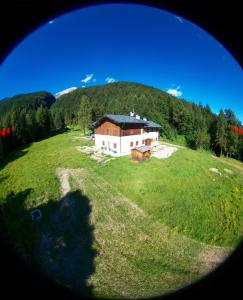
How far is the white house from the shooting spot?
97.9 inches

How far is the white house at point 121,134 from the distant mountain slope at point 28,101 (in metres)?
0.66

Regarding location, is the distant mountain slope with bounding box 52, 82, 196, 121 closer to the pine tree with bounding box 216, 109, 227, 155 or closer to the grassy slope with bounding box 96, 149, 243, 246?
the pine tree with bounding box 216, 109, 227, 155

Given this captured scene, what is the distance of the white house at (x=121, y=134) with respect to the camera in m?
2.49

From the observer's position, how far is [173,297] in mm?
2275

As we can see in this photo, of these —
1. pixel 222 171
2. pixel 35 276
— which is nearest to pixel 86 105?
pixel 222 171

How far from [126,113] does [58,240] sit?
5.89 feet

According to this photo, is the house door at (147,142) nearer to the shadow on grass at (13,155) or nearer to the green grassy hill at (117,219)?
the green grassy hill at (117,219)

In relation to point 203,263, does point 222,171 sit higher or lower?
higher

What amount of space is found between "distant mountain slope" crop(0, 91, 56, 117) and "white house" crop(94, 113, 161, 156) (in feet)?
2.16

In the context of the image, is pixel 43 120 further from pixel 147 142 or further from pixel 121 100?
pixel 147 142

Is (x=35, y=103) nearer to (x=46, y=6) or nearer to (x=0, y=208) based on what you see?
(x=46, y=6)

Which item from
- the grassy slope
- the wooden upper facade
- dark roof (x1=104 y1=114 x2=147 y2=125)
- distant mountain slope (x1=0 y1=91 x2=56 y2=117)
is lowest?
the grassy slope

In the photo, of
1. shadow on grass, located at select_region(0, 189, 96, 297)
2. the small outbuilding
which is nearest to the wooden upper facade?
the small outbuilding

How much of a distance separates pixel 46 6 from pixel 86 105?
3.77ft
